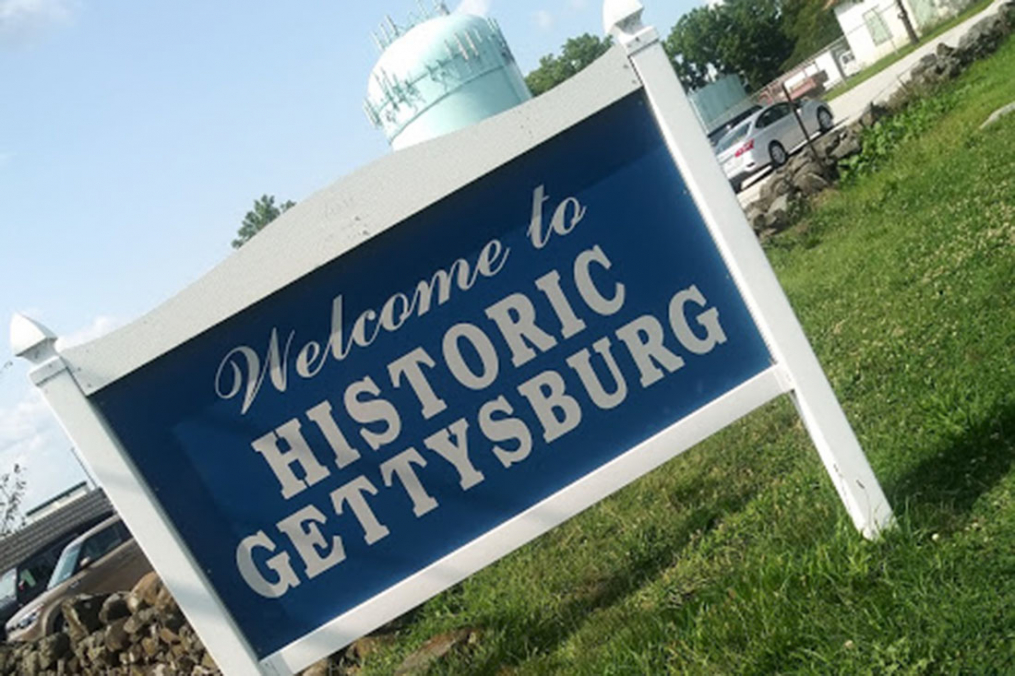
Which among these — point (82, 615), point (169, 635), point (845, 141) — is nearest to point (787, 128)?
point (845, 141)

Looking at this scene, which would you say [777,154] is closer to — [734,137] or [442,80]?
[734,137]

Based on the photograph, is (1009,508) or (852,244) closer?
(1009,508)

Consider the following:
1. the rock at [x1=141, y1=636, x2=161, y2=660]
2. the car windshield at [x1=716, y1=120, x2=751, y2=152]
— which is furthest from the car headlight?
the car windshield at [x1=716, y1=120, x2=751, y2=152]

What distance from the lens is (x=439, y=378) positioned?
15.0ft

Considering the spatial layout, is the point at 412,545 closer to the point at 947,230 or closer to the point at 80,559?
the point at 947,230

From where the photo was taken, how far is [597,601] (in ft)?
17.8

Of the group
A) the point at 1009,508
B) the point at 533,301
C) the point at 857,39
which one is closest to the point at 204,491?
the point at 533,301

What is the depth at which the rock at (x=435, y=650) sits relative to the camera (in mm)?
5562

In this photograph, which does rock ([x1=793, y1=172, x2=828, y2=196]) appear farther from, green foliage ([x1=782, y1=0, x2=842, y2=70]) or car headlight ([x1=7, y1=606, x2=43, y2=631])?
green foliage ([x1=782, y1=0, x2=842, y2=70])

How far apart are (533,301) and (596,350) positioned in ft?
1.01

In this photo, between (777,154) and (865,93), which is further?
(865,93)

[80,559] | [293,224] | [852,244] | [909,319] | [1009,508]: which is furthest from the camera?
[80,559]

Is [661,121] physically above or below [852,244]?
above

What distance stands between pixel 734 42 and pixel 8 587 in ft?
215
